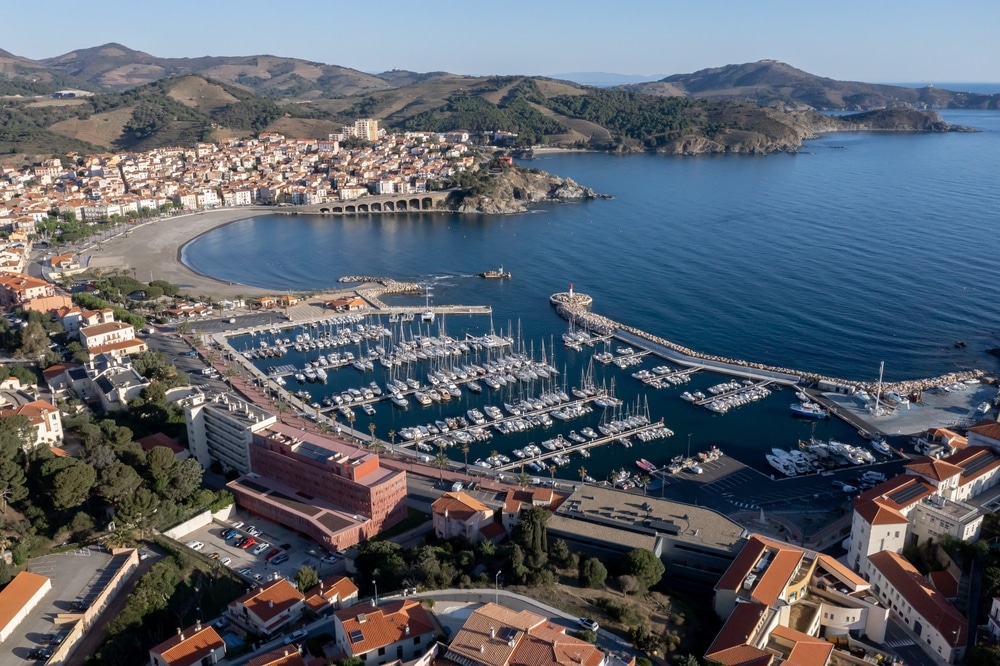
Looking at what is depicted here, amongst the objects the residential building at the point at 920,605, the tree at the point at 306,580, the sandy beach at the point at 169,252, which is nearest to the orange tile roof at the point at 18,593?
the tree at the point at 306,580

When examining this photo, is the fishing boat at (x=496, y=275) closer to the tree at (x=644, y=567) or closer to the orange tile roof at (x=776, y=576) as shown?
the tree at (x=644, y=567)

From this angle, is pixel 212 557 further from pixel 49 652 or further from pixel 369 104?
pixel 369 104

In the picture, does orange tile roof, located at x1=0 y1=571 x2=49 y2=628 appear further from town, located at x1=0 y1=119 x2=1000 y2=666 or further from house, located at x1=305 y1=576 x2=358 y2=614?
house, located at x1=305 y1=576 x2=358 y2=614

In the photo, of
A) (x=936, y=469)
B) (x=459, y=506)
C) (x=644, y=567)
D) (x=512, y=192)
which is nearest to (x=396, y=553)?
(x=459, y=506)

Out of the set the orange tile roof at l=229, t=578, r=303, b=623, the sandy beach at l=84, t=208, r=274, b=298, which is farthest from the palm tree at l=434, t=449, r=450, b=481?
the sandy beach at l=84, t=208, r=274, b=298

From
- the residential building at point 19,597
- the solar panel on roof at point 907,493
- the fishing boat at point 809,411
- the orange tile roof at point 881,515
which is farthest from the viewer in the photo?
the fishing boat at point 809,411

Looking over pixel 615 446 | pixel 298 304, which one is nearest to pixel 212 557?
pixel 615 446
